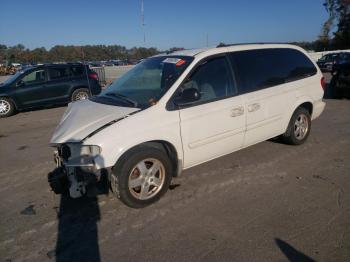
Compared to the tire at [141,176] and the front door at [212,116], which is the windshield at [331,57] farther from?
the tire at [141,176]

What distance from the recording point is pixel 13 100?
11.3 m

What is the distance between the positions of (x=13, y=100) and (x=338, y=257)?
11.1 m

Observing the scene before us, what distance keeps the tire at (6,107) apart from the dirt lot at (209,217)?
6.54 meters

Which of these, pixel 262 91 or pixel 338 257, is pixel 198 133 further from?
pixel 338 257

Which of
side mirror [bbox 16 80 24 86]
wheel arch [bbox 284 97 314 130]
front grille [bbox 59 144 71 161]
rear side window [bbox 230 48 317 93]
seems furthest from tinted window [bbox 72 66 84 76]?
front grille [bbox 59 144 71 161]

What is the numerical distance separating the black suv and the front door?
7986 mm

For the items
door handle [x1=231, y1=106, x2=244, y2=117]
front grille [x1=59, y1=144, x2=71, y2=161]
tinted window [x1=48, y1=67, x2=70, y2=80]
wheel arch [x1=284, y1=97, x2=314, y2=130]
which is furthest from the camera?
tinted window [x1=48, y1=67, x2=70, y2=80]

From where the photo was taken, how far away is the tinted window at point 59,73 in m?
12.0

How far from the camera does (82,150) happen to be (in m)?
3.54

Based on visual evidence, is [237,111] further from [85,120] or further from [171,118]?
[85,120]

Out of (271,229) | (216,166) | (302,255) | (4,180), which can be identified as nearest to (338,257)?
(302,255)

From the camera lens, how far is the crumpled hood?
3637 mm

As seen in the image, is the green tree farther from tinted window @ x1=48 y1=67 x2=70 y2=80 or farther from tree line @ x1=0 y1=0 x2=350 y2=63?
tinted window @ x1=48 y1=67 x2=70 y2=80

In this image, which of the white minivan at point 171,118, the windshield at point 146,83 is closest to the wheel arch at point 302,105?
the white minivan at point 171,118
